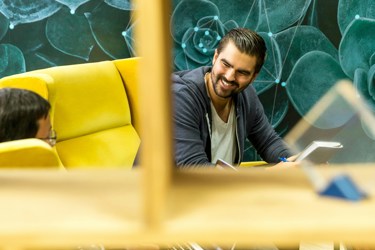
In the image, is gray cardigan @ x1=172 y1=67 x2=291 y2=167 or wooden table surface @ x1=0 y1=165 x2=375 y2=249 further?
gray cardigan @ x1=172 y1=67 x2=291 y2=167

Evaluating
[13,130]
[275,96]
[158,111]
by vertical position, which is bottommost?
[275,96]

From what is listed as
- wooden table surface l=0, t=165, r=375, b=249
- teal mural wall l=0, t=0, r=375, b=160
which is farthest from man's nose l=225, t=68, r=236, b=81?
wooden table surface l=0, t=165, r=375, b=249

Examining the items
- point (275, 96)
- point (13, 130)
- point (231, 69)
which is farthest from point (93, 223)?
point (275, 96)

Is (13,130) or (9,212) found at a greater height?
(9,212)

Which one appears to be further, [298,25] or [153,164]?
[298,25]

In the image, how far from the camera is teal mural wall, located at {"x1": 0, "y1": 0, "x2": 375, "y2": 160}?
149 inches

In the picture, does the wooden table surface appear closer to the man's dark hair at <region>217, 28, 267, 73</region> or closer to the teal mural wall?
the man's dark hair at <region>217, 28, 267, 73</region>

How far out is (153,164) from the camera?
568 millimetres

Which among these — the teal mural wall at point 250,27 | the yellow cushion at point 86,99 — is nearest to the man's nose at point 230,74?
the yellow cushion at point 86,99

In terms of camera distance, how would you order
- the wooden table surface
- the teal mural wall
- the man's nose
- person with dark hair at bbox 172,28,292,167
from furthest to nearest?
the teal mural wall < the man's nose < person with dark hair at bbox 172,28,292,167 < the wooden table surface

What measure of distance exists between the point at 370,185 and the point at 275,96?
333 centimetres

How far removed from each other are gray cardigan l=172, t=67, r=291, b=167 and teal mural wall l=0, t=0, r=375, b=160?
103 cm

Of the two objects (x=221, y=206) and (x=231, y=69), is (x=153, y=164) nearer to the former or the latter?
(x=221, y=206)

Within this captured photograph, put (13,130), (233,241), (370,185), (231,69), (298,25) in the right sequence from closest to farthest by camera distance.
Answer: (233,241)
(370,185)
(13,130)
(231,69)
(298,25)
